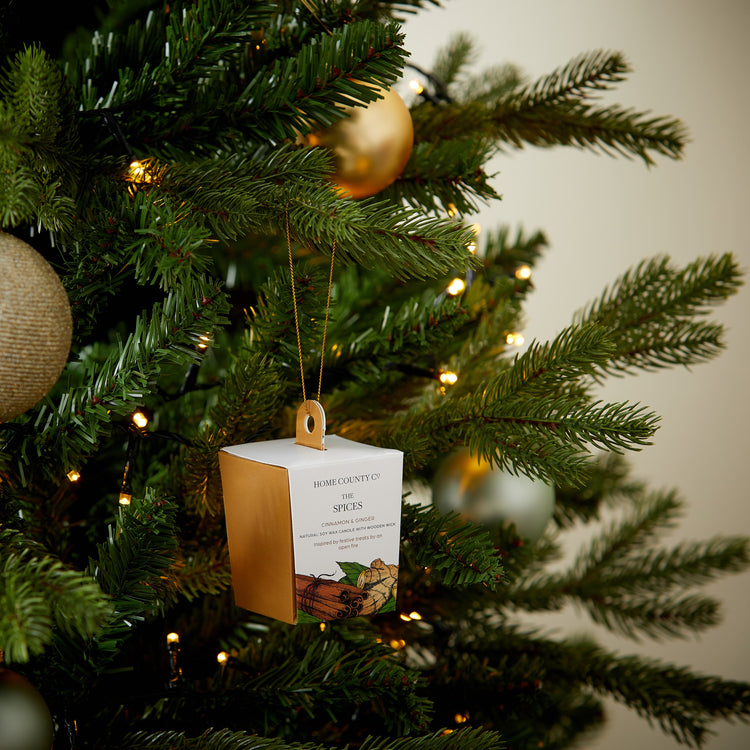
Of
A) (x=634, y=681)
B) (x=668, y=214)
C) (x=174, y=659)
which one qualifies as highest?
(x=668, y=214)

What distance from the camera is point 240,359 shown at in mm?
417

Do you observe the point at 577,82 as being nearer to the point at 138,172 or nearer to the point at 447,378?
the point at 447,378

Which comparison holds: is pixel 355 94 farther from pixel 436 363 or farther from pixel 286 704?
pixel 286 704

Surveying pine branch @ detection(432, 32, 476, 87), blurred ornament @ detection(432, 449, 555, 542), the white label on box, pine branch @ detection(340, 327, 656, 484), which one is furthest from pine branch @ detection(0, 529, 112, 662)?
pine branch @ detection(432, 32, 476, 87)

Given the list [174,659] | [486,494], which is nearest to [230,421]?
[174,659]

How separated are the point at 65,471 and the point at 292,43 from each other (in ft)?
0.95

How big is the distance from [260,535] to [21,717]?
0.13 meters

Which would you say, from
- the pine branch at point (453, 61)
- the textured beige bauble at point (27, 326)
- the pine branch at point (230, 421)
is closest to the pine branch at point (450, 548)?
the pine branch at point (230, 421)

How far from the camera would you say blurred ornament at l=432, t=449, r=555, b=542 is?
1.90ft

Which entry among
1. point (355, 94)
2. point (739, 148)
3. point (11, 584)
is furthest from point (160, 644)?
point (739, 148)

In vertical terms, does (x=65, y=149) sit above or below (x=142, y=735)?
above

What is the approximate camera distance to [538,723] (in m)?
0.74

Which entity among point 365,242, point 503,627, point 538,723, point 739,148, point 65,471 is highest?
point 739,148

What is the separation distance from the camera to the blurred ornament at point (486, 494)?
0.58m
